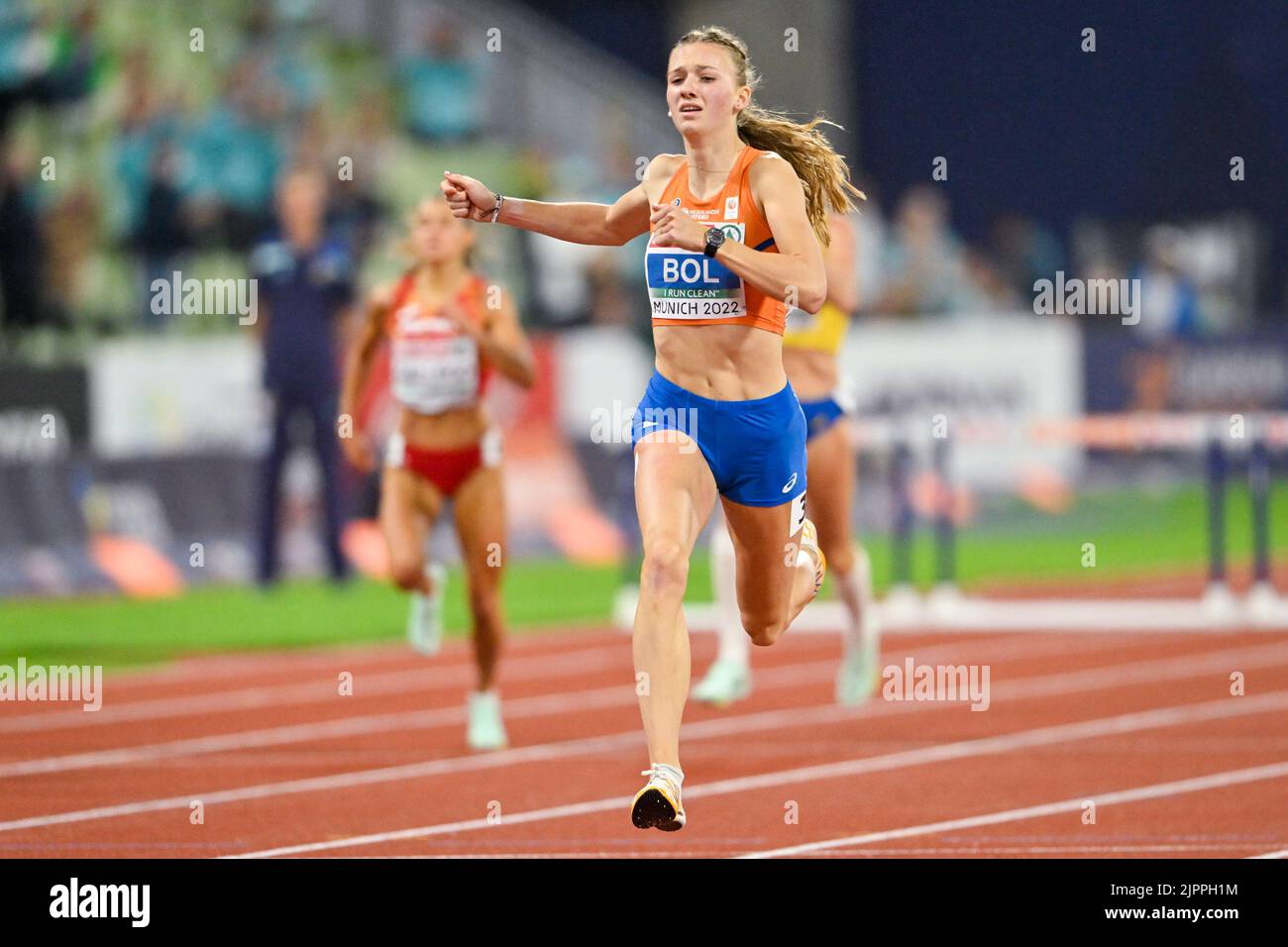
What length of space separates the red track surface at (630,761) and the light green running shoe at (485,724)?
114 millimetres

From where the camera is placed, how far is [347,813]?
771cm

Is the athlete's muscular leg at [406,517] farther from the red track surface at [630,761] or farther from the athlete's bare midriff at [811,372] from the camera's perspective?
the athlete's bare midriff at [811,372]

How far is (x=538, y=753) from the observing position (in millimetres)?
9344

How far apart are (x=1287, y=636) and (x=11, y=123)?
13.1 meters

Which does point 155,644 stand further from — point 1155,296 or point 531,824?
point 1155,296

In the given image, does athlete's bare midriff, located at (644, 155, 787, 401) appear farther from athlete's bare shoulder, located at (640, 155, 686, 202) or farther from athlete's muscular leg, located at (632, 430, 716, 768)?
athlete's muscular leg, located at (632, 430, 716, 768)

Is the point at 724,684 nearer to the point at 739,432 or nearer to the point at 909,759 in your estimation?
the point at 909,759

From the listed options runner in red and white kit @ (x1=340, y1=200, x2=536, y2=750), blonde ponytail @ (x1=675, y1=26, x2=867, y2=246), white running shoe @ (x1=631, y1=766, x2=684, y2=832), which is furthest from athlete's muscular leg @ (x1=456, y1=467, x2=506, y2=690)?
white running shoe @ (x1=631, y1=766, x2=684, y2=832)

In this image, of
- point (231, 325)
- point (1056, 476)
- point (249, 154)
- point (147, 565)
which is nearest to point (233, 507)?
point (147, 565)

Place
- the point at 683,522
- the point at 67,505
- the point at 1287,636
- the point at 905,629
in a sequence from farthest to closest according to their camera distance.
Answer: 1. the point at 67,505
2. the point at 905,629
3. the point at 1287,636
4. the point at 683,522

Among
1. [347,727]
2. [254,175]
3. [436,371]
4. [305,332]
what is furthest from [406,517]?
[254,175]

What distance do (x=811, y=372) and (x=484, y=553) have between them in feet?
5.83

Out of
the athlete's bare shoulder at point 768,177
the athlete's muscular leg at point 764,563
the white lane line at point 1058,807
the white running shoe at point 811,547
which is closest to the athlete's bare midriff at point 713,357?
the athlete's bare shoulder at point 768,177

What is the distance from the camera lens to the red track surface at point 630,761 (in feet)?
23.3
